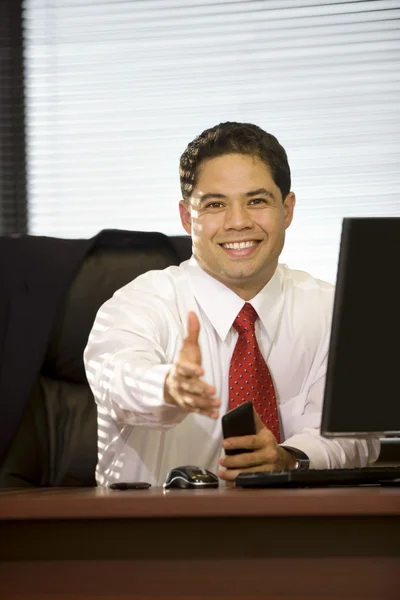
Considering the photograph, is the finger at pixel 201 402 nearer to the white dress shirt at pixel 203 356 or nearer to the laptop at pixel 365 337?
the laptop at pixel 365 337

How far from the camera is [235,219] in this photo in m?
1.89

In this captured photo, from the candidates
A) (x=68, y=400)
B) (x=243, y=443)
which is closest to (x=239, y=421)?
(x=243, y=443)

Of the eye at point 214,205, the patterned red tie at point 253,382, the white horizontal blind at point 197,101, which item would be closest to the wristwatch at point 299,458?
the patterned red tie at point 253,382

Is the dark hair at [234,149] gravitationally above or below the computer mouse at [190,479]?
above

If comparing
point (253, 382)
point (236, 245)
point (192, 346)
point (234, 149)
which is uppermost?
point (234, 149)

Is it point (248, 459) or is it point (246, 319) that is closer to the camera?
point (248, 459)

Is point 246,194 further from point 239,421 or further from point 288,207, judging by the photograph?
point 239,421

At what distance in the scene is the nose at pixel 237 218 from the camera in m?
1.89

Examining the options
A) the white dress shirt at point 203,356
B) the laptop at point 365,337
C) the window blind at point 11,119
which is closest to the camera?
the laptop at point 365,337

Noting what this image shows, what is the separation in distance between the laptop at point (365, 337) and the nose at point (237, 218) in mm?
859

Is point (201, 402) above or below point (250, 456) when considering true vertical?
above

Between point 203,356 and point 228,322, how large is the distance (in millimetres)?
93

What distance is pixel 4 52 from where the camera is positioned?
306cm

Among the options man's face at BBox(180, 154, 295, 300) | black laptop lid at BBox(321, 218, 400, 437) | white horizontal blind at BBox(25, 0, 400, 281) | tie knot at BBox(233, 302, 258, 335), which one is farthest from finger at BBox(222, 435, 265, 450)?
white horizontal blind at BBox(25, 0, 400, 281)
